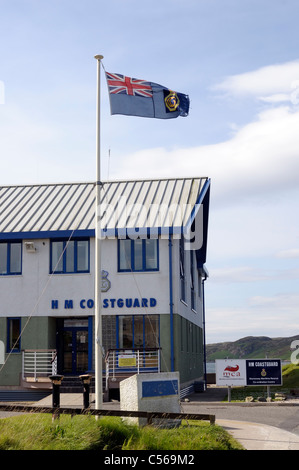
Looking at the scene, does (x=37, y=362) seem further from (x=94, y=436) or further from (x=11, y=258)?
(x=94, y=436)

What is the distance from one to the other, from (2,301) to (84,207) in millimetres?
5946

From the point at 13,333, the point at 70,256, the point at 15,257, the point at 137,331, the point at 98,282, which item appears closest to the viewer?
the point at 98,282

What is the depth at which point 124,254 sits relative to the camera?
28750mm

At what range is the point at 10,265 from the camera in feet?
97.8

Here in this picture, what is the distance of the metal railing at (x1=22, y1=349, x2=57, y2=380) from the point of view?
91.1 feet

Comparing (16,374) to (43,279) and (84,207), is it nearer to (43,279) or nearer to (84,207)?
(43,279)

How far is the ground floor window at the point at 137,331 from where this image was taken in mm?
28094

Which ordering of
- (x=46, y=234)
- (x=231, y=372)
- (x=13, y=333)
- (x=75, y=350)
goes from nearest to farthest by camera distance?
(x=231, y=372) < (x=46, y=234) < (x=13, y=333) < (x=75, y=350)

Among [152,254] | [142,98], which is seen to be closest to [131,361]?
[152,254]

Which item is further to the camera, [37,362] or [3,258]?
[3,258]

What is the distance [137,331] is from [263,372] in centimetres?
605

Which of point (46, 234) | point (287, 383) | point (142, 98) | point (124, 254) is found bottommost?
point (287, 383)

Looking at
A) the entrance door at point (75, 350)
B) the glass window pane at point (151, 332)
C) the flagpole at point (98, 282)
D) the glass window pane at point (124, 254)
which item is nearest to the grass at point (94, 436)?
the flagpole at point (98, 282)

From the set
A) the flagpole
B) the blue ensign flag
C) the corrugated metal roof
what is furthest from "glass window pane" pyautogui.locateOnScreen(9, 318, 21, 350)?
the blue ensign flag
